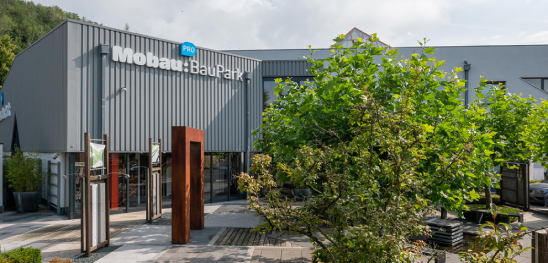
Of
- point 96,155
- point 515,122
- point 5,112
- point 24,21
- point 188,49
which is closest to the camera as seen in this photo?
point 96,155

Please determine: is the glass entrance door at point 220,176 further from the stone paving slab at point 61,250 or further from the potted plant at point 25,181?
the stone paving slab at point 61,250

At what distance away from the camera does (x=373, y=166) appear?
407cm

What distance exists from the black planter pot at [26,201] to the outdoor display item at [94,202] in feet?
23.7

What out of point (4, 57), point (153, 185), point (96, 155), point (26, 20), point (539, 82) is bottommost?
point (153, 185)

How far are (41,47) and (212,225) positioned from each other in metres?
10.5

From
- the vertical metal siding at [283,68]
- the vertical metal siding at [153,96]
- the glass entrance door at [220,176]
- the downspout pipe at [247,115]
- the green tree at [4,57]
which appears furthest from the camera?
the green tree at [4,57]

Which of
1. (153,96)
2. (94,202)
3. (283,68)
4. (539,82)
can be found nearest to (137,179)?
(153,96)

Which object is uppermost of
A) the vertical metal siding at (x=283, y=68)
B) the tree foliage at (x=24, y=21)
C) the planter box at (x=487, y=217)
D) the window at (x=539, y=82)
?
the tree foliage at (x=24, y=21)

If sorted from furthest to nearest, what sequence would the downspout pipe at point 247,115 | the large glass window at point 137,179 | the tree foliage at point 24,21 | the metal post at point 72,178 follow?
1. the tree foliage at point 24,21
2. the downspout pipe at point 247,115
3. the large glass window at point 137,179
4. the metal post at point 72,178

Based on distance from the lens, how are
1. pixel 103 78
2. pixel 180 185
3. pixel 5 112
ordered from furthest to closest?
pixel 5 112 → pixel 103 78 → pixel 180 185

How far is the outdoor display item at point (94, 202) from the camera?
7.38m

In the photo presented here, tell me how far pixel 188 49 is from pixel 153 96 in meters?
2.61

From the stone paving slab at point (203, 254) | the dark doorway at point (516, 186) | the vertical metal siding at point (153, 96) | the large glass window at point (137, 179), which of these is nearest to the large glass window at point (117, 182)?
the large glass window at point (137, 179)

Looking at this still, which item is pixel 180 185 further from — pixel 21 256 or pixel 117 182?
pixel 117 182
